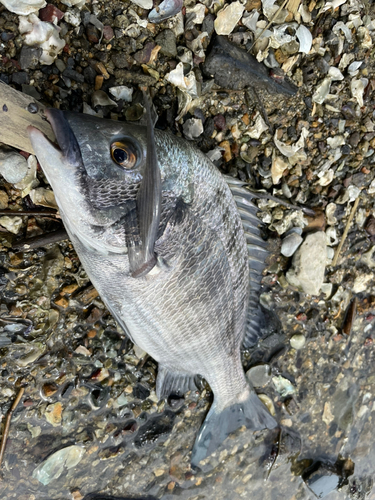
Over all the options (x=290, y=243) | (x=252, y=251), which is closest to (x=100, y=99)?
(x=252, y=251)

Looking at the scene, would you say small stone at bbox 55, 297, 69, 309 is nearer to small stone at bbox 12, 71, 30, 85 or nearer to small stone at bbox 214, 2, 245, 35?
small stone at bbox 12, 71, 30, 85

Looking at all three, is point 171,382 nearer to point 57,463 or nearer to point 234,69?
point 57,463

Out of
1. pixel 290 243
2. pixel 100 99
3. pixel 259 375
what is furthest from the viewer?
pixel 259 375

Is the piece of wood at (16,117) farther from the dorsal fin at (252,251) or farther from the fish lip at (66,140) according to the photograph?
the dorsal fin at (252,251)

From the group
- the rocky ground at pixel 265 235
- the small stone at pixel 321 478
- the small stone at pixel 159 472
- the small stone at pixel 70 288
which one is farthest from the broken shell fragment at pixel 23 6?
the small stone at pixel 321 478

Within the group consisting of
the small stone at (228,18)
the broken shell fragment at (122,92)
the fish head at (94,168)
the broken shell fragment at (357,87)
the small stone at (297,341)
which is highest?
the small stone at (228,18)

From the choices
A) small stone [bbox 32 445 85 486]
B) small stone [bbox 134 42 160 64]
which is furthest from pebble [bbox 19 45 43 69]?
small stone [bbox 32 445 85 486]
